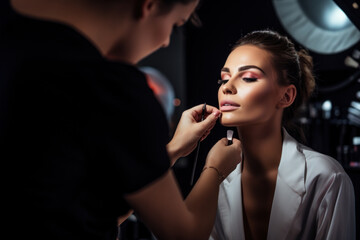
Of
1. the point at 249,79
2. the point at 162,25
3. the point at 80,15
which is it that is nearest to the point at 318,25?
the point at 249,79

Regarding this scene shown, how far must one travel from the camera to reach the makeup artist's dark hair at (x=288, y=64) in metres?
1.21

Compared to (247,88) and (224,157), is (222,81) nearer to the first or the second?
(247,88)

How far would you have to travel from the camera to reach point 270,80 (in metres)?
1.19

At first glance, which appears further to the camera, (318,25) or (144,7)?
(318,25)

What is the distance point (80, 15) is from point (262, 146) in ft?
2.80

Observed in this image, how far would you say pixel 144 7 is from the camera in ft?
1.95

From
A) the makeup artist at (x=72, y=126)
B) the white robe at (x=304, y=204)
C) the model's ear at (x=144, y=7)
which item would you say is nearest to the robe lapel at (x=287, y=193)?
the white robe at (x=304, y=204)

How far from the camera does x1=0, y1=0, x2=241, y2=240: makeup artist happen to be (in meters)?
0.51

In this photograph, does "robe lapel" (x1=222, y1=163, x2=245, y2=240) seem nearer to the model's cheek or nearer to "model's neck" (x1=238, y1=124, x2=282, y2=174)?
"model's neck" (x1=238, y1=124, x2=282, y2=174)

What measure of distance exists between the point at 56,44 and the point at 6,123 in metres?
0.13

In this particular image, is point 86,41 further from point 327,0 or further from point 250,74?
point 327,0

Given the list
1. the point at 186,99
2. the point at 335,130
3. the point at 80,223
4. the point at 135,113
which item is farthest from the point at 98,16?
the point at 186,99

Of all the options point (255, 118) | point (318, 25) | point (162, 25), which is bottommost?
point (255, 118)

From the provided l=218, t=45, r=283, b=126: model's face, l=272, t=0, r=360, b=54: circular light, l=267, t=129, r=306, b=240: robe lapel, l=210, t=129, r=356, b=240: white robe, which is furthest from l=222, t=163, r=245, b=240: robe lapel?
l=272, t=0, r=360, b=54: circular light
